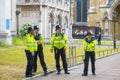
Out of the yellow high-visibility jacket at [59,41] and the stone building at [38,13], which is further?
the stone building at [38,13]

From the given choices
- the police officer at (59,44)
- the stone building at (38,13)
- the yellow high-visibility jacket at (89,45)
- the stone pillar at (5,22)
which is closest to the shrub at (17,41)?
the stone pillar at (5,22)

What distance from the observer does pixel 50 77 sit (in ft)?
58.7

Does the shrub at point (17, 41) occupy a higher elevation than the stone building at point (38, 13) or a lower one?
→ lower

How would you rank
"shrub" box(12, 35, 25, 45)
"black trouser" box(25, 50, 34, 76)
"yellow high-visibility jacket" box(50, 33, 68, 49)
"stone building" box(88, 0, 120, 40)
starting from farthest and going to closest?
"stone building" box(88, 0, 120, 40) → "shrub" box(12, 35, 25, 45) → "yellow high-visibility jacket" box(50, 33, 68, 49) → "black trouser" box(25, 50, 34, 76)

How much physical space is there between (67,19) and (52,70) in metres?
38.9

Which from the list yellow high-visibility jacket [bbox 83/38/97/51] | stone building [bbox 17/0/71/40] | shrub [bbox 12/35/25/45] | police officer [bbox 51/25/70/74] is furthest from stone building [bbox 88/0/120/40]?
police officer [bbox 51/25/70/74]

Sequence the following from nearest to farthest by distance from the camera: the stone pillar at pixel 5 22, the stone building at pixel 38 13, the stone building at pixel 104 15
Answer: the stone pillar at pixel 5 22 < the stone building at pixel 38 13 < the stone building at pixel 104 15

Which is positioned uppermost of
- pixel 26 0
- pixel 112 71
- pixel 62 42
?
pixel 26 0

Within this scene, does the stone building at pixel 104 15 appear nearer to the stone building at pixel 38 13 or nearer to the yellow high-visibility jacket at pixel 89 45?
the stone building at pixel 38 13

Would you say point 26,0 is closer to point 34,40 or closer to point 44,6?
point 44,6

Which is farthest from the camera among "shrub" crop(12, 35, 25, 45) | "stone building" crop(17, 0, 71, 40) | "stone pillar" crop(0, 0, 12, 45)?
"stone building" crop(17, 0, 71, 40)

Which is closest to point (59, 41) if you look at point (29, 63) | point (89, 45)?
point (89, 45)

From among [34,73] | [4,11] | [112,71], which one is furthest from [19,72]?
[4,11]

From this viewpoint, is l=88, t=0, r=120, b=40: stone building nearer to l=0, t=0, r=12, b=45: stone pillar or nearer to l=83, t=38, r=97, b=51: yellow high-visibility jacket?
l=0, t=0, r=12, b=45: stone pillar
